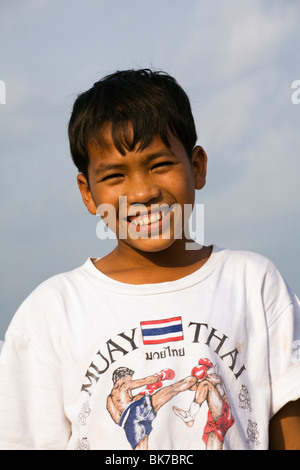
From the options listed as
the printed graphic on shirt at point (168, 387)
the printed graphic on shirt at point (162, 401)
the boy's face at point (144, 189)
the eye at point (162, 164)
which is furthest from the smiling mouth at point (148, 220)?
the printed graphic on shirt at point (162, 401)

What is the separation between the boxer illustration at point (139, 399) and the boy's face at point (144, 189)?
1.76 feet

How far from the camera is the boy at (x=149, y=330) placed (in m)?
2.56

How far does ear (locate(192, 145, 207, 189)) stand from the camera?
2938 mm

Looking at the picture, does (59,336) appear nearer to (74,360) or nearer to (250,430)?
(74,360)

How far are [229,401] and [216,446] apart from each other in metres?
0.19

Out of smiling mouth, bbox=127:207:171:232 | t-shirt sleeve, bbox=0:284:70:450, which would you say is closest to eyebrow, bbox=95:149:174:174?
smiling mouth, bbox=127:207:171:232

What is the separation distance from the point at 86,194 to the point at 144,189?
428mm

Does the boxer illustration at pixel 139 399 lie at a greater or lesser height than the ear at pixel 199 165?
lesser

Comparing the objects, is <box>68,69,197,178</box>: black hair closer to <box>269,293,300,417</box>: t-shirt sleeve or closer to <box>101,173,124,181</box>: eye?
<box>101,173,124,181</box>: eye

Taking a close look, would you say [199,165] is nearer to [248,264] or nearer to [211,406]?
[248,264]

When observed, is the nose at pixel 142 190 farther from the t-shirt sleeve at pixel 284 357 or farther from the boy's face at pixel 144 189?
the t-shirt sleeve at pixel 284 357

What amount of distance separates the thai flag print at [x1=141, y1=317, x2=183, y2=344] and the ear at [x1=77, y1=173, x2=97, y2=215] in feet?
1.97

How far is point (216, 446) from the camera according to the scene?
249 cm
